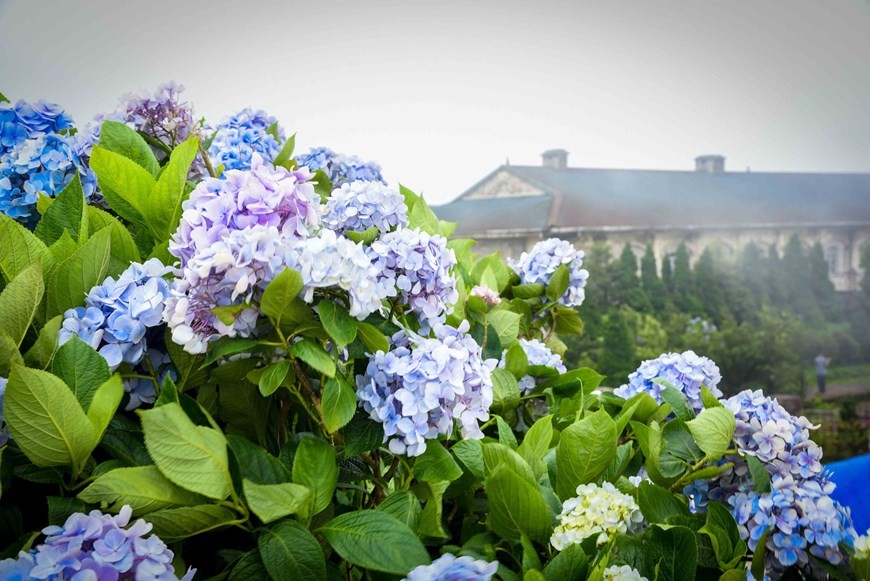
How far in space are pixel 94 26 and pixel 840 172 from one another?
20.5 feet

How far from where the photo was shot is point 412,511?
1.24 feet

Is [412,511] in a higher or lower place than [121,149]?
lower

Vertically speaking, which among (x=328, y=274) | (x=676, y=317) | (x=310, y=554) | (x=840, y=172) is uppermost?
(x=840, y=172)

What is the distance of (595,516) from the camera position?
0.37 m

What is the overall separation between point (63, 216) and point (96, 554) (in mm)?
241

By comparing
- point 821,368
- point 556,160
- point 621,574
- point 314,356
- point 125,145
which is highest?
point 556,160

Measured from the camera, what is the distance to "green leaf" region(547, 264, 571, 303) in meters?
0.77

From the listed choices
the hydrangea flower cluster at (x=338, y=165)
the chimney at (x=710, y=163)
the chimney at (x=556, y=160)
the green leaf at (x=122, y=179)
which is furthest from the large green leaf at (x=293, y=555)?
the chimney at (x=710, y=163)

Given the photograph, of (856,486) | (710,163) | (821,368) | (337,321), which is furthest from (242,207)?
(710,163)

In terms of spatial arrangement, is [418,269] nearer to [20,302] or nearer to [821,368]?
[20,302]

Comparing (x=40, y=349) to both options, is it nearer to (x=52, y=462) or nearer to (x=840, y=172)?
(x=52, y=462)

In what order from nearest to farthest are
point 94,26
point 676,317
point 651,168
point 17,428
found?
1. point 17,428
2. point 94,26
3. point 676,317
4. point 651,168

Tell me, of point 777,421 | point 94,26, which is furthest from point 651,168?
point 777,421

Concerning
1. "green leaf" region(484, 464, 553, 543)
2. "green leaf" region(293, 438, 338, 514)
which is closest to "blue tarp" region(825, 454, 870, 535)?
"green leaf" region(484, 464, 553, 543)
